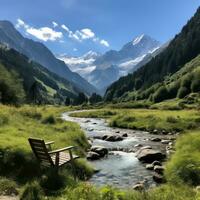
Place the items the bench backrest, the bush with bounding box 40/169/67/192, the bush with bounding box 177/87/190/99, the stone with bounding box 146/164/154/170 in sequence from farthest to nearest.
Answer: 1. the bush with bounding box 177/87/190/99
2. the stone with bounding box 146/164/154/170
3. the bench backrest
4. the bush with bounding box 40/169/67/192

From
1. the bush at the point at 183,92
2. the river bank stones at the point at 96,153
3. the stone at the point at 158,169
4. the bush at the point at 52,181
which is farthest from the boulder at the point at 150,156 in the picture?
the bush at the point at 183,92

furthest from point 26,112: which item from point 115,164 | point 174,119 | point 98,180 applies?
point 174,119

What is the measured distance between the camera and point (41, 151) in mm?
18844

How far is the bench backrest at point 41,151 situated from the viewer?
59.3ft

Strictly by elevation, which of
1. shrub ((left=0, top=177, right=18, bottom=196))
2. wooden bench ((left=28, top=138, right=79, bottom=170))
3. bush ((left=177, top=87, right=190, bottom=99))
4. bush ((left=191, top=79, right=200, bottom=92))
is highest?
bush ((left=191, top=79, right=200, bottom=92))

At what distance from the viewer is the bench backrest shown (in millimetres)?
18062

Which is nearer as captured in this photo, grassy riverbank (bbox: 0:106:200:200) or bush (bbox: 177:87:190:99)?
grassy riverbank (bbox: 0:106:200:200)

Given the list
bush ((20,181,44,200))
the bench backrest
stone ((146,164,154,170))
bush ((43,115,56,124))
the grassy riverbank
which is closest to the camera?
the grassy riverbank

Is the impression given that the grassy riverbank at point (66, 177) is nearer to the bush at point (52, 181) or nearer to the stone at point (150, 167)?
the bush at point (52, 181)

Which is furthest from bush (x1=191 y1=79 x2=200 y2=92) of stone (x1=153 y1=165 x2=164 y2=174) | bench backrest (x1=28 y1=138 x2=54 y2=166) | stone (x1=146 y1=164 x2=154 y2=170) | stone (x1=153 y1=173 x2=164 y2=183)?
bench backrest (x1=28 y1=138 x2=54 y2=166)

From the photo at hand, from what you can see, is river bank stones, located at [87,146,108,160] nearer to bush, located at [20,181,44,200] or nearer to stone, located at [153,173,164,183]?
stone, located at [153,173,164,183]

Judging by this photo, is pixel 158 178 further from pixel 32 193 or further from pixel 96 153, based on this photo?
pixel 32 193

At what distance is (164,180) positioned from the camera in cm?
2409

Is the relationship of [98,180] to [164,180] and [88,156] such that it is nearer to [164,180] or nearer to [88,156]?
[164,180]
